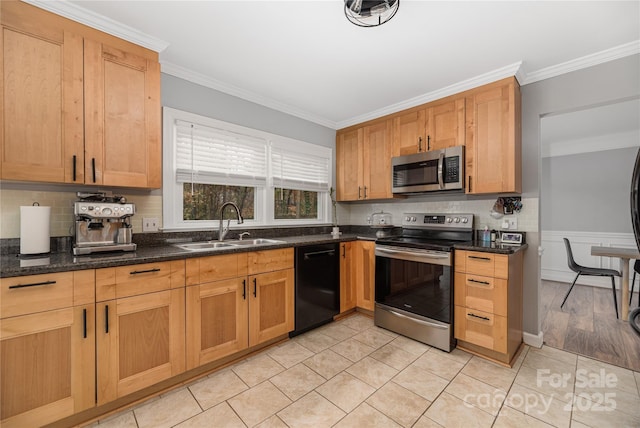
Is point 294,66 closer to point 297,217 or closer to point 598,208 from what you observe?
point 297,217

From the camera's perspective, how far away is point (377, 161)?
11.3 ft

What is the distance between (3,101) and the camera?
5.04ft

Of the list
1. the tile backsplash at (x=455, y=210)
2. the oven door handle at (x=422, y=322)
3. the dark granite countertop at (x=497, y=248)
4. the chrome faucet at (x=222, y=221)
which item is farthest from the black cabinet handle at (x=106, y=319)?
the tile backsplash at (x=455, y=210)

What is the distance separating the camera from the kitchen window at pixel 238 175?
8.18ft

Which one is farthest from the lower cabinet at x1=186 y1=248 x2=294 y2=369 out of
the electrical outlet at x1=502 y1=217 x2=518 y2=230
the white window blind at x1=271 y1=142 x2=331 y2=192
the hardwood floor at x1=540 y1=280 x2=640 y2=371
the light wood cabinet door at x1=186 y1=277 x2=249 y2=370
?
the hardwood floor at x1=540 y1=280 x2=640 y2=371

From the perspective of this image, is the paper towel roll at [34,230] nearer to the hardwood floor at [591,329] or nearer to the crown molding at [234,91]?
the crown molding at [234,91]

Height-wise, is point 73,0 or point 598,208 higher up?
point 73,0

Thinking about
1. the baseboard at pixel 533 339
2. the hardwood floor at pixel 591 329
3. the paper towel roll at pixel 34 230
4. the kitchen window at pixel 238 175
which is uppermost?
the kitchen window at pixel 238 175

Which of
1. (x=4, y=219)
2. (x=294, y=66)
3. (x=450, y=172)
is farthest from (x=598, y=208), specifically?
(x=4, y=219)

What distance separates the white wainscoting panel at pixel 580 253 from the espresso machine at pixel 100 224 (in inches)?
249

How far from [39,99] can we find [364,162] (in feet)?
9.74

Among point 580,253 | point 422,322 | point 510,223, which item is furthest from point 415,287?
point 580,253

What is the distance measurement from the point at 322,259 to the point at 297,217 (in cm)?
92

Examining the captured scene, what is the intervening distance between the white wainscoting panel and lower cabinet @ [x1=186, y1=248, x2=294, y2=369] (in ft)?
16.8
